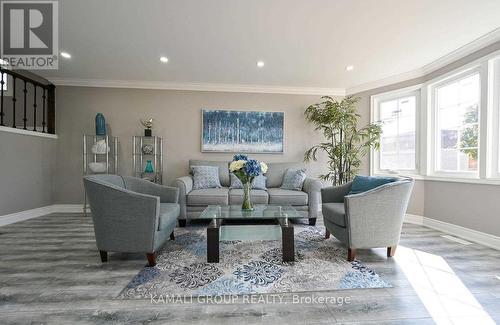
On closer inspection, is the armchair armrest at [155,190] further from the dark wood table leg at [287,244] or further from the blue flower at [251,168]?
the dark wood table leg at [287,244]

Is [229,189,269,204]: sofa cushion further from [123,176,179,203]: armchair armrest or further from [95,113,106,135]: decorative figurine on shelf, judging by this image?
[95,113,106,135]: decorative figurine on shelf

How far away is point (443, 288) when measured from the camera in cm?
169

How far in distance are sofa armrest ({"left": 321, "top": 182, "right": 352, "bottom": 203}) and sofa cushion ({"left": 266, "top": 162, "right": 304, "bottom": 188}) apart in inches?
45.6

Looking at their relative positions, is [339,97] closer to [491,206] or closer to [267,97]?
[267,97]

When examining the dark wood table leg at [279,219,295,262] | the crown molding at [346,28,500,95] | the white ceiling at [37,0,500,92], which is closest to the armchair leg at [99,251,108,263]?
the dark wood table leg at [279,219,295,262]

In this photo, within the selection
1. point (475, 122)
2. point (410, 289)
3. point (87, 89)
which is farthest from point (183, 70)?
point (475, 122)

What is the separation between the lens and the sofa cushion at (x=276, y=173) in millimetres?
3945

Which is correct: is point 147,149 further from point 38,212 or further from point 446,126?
point 446,126

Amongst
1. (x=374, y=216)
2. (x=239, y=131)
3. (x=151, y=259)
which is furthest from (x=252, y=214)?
(x=239, y=131)

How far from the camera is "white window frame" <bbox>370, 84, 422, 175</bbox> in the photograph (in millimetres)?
3535

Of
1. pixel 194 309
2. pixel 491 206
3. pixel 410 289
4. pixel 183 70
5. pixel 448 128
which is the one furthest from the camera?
pixel 183 70

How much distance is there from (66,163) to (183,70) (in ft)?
9.16

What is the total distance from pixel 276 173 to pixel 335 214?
175 centimetres

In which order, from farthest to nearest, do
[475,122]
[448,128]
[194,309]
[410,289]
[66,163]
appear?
1. [66,163]
2. [448,128]
3. [475,122]
4. [410,289]
5. [194,309]
